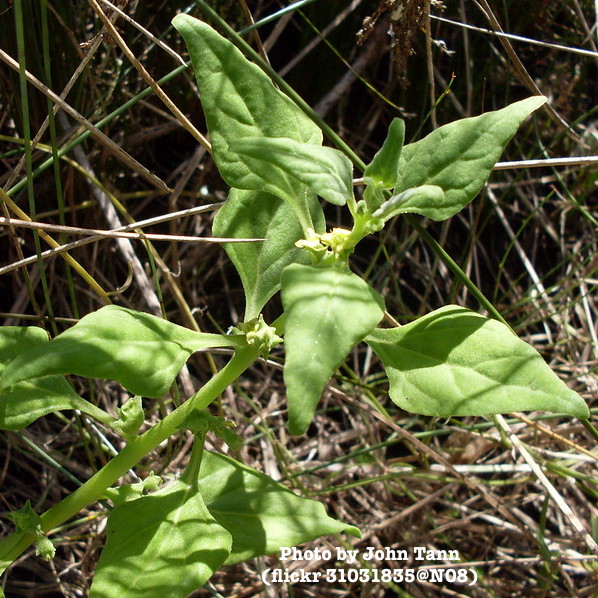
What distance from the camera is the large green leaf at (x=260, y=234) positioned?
4.75ft

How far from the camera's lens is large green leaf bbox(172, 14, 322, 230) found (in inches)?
52.6

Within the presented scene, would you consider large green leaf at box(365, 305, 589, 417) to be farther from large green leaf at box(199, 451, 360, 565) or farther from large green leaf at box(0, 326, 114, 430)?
large green leaf at box(0, 326, 114, 430)

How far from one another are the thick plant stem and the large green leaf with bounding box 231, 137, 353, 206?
0.32 meters

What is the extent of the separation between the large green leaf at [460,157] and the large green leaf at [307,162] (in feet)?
0.45

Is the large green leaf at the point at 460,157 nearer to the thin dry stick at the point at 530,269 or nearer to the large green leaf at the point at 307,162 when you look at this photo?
the large green leaf at the point at 307,162

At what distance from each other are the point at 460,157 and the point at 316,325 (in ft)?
1.48

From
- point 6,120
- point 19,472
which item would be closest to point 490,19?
point 6,120

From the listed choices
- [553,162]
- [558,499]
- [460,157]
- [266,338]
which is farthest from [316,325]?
[558,499]

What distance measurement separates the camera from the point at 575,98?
2582 mm

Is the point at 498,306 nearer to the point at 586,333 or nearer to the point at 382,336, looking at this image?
the point at 586,333

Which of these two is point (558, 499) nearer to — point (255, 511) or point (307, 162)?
point (255, 511)

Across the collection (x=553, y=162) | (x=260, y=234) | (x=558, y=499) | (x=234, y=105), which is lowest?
(x=558, y=499)

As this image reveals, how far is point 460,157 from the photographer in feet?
4.24

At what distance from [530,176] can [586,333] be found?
0.57 metres
